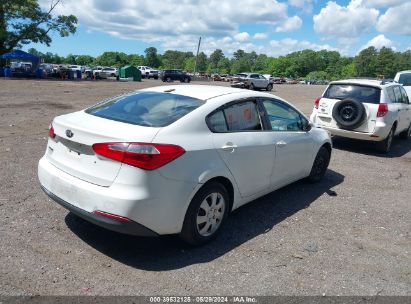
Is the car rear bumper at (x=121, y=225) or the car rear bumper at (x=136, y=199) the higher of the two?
the car rear bumper at (x=136, y=199)

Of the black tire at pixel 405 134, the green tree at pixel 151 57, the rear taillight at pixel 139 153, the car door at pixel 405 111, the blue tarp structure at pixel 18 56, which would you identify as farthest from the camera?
the green tree at pixel 151 57

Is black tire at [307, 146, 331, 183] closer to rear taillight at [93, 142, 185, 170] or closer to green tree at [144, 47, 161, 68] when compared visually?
rear taillight at [93, 142, 185, 170]

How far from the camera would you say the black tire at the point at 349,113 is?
834cm

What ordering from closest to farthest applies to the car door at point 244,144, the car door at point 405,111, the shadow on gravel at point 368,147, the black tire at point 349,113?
the car door at point 244,144
the black tire at point 349,113
the shadow on gravel at point 368,147
the car door at point 405,111

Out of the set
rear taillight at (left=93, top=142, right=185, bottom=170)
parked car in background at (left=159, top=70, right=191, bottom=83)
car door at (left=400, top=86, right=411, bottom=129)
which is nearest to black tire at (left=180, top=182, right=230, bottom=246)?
rear taillight at (left=93, top=142, right=185, bottom=170)

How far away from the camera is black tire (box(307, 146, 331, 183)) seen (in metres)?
6.11

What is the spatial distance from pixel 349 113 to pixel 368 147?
5.98 feet

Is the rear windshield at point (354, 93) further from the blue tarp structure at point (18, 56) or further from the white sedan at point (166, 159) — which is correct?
the blue tarp structure at point (18, 56)

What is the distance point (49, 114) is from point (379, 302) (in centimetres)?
1137

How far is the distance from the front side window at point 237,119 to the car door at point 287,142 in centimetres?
25

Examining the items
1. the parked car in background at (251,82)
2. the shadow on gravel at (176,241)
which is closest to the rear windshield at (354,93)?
the shadow on gravel at (176,241)

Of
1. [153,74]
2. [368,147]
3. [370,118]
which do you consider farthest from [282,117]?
[153,74]

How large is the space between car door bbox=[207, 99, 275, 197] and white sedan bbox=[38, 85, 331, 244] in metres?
0.01

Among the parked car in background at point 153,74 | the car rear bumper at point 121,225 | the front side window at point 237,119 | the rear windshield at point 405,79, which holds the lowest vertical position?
the parked car in background at point 153,74
